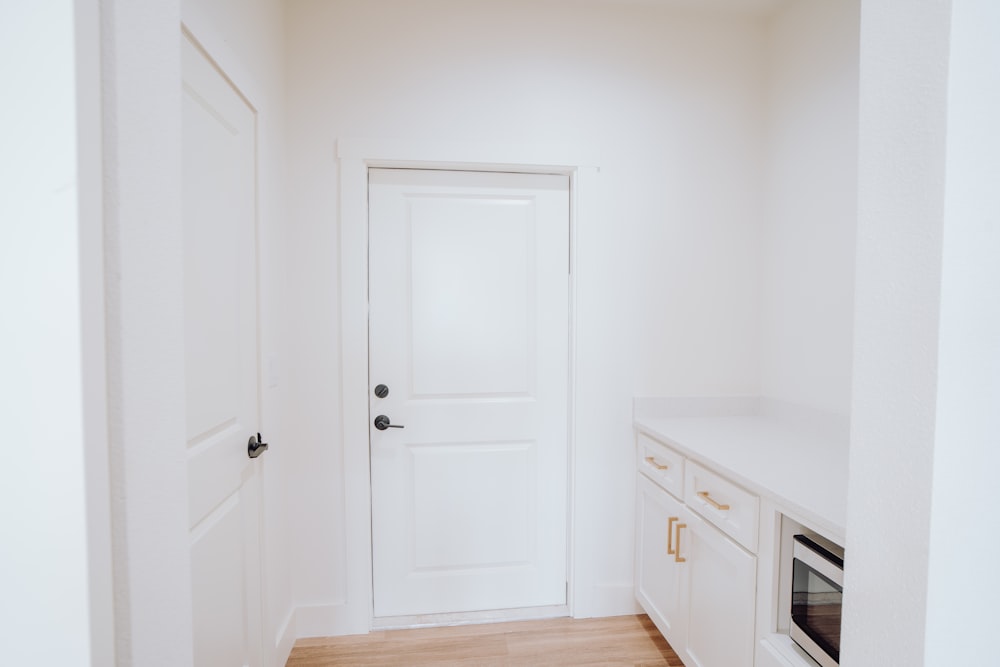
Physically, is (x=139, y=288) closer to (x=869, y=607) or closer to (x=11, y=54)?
(x=11, y=54)

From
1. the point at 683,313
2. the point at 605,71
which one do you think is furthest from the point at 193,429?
the point at 605,71

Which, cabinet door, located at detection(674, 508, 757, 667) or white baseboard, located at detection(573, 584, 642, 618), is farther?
white baseboard, located at detection(573, 584, 642, 618)

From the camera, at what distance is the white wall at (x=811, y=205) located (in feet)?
5.33

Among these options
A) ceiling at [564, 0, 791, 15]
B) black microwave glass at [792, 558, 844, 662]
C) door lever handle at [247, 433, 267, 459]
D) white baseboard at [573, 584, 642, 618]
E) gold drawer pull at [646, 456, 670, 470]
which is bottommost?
white baseboard at [573, 584, 642, 618]

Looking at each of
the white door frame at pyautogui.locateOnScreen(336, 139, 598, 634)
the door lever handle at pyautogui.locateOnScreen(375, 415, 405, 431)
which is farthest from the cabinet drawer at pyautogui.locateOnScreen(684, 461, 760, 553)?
the white door frame at pyautogui.locateOnScreen(336, 139, 598, 634)

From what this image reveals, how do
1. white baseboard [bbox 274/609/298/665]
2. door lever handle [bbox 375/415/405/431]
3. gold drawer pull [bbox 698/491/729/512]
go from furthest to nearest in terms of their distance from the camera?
door lever handle [bbox 375/415/405/431] → white baseboard [bbox 274/609/298/665] → gold drawer pull [bbox 698/491/729/512]

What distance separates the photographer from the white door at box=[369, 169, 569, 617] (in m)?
1.87

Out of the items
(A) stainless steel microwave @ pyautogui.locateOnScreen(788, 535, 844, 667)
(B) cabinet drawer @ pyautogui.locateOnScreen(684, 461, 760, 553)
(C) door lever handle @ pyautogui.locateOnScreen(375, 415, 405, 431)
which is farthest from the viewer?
(C) door lever handle @ pyautogui.locateOnScreen(375, 415, 405, 431)

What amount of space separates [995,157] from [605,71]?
1691 millimetres

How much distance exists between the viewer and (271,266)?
160cm

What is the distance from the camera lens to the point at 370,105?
1785mm

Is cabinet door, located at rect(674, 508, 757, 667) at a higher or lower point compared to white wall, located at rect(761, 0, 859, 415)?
lower

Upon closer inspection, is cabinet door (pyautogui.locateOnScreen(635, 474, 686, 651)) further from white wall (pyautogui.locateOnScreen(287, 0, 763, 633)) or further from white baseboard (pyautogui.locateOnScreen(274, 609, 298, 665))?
white baseboard (pyautogui.locateOnScreen(274, 609, 298, 665))

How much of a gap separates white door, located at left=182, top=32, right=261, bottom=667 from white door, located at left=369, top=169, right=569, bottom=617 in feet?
1.74
